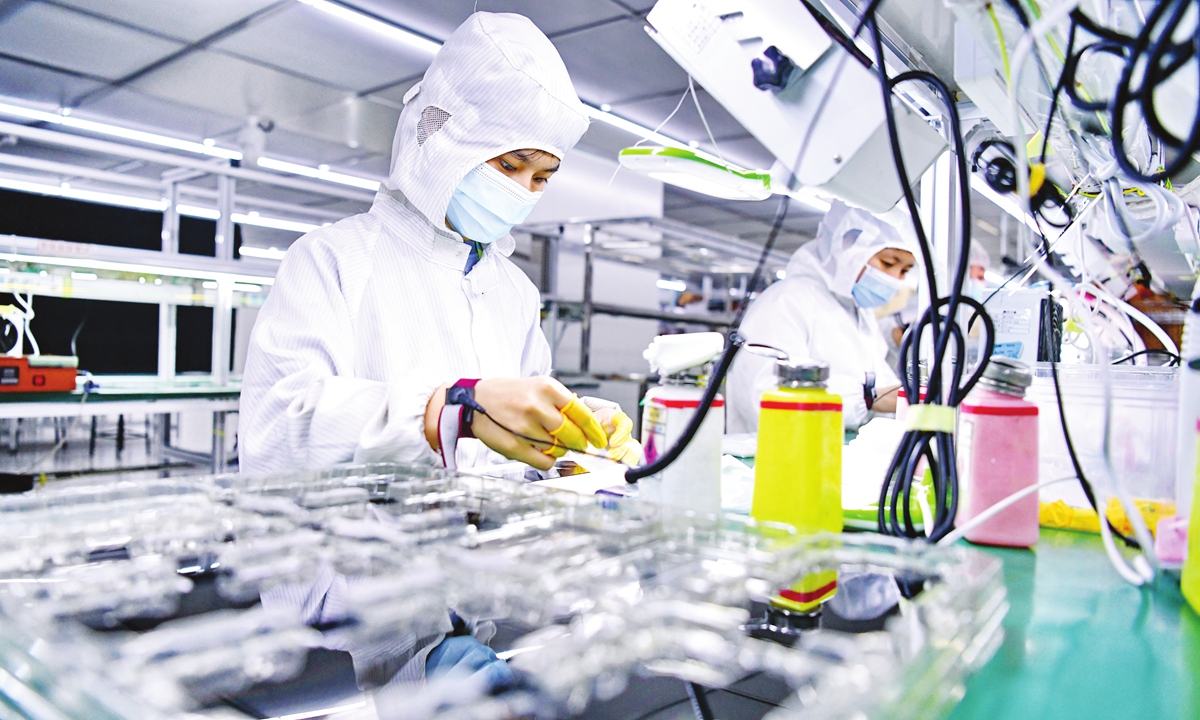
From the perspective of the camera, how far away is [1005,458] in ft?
2.50

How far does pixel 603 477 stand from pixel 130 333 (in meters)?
8.49

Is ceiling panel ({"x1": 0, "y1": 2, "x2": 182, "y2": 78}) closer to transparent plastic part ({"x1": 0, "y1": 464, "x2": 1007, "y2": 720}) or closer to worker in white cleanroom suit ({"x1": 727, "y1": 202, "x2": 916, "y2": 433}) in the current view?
worker in white cleanroom suit ({"x1": 727, "y1": 202, "x2": 916, "y2": 433})

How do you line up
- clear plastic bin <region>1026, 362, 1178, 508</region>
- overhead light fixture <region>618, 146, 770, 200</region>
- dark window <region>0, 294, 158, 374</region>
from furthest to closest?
dark window <region>0, 294, 158, 374</region> < overhead light fixture <region>618, 146, 770, 200</region> < clear plastic bin <region>1026, 362, 1178, 508</region>

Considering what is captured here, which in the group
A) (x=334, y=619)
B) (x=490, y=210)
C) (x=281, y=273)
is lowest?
(x=334, y=619)

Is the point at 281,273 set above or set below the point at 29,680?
above

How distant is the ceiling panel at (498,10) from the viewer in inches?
127

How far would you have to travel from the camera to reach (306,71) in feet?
13.9

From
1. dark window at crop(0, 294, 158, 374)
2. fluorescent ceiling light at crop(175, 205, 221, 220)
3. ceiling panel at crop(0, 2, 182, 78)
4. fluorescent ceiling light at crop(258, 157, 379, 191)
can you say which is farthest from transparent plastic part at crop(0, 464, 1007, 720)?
fluorescent ceiling light at crop(175, 205, 221, 220)

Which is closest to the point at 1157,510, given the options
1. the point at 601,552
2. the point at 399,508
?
the point at 601,552

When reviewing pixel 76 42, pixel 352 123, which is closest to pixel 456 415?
pixel 76 42

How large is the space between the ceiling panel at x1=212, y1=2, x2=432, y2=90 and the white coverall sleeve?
274cm

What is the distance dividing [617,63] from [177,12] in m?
2.21

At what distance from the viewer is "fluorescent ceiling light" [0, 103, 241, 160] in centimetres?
517

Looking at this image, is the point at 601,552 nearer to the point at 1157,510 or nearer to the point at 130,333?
the point at 1157,510
